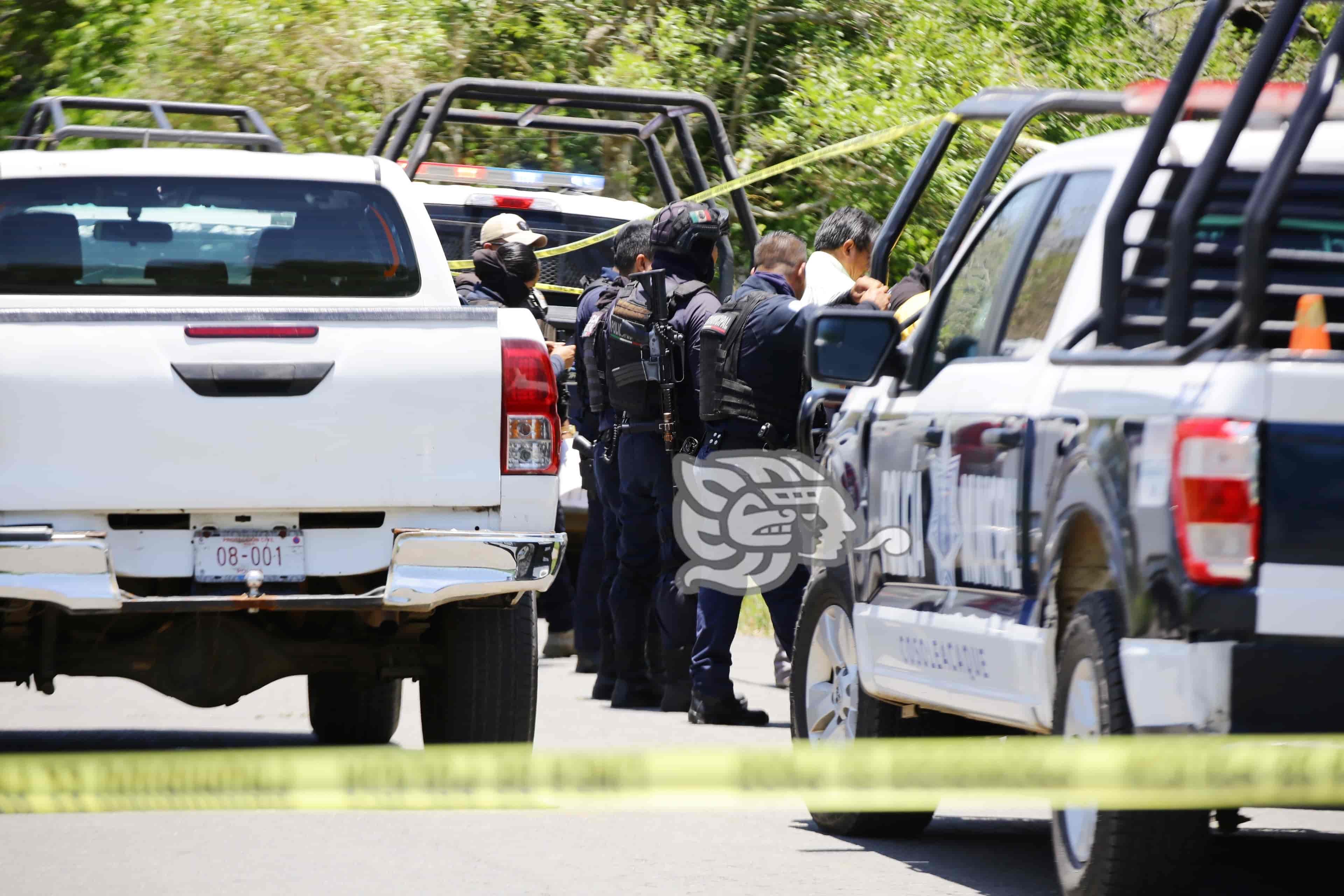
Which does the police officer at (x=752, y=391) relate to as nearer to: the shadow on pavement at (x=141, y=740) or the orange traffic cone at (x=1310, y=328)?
the shadow on pavement at (x=141, y=740)

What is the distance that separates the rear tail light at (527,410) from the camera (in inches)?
271

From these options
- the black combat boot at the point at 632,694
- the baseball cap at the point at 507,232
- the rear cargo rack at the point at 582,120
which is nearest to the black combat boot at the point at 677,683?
the black combat boot at the point at 632,694

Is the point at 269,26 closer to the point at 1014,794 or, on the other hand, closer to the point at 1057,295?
the point at 1057,295

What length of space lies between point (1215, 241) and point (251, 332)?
9.32ft

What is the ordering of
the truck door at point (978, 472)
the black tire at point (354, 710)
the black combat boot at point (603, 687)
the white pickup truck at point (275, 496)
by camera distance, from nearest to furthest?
the truck door at point (978, 472)
the white pickup truck at point (275, 496)
the black tire at point (354, 710)
the black combat boot at point (603, 687)

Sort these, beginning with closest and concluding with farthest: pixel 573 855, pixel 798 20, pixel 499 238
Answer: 1. pixel 573 855
2. pixel 499 238
3. pixel 798 20

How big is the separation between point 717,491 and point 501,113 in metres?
6.83

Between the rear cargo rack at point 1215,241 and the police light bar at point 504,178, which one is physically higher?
the rear cargo rack at point 1215,241

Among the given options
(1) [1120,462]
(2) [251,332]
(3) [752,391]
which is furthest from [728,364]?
(1) [1120,462]

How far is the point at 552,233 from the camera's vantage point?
1405 centimetres

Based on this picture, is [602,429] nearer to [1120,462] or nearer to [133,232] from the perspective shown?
[133,232]

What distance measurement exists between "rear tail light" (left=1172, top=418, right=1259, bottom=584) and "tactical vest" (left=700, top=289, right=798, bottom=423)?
4934 mm

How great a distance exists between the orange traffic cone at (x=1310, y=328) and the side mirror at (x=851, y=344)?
1.70 meters

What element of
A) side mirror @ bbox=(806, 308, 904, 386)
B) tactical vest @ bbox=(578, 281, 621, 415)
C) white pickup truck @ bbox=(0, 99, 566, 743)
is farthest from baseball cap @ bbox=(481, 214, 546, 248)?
side mirror @ bbox=(806, 308, 904, 386)
